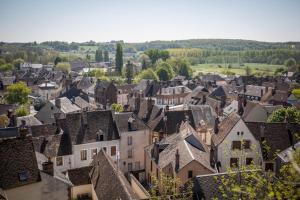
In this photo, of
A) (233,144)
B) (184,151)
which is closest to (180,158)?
(184,151)

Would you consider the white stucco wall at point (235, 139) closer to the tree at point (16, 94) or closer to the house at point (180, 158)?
the house at point (180, 158)

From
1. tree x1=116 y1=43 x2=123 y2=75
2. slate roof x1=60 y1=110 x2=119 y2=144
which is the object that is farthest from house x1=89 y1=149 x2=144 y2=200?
tree x1=116 y1=43 x2=123 y2=75

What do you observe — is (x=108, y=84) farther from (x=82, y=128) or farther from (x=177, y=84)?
(x=82, y=128)

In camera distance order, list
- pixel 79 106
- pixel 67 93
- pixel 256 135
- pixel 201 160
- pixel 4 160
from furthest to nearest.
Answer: pixel 67 93
pixel 79 106
pixel 256 135
pixel 201 160
pixel 4 160

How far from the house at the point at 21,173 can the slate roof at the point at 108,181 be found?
18.0ft

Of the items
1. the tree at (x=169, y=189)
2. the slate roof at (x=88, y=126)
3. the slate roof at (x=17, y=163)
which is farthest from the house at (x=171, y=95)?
the slate roof at (x=17, y=163)

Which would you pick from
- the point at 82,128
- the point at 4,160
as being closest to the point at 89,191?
the point at 82,128

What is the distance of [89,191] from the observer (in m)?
37.3

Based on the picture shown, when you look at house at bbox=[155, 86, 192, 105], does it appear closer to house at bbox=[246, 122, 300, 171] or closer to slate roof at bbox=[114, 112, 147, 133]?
slate roof at bbox=[114, 112, 147, 133]

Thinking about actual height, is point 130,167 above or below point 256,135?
below

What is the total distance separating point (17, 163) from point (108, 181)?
8835mm

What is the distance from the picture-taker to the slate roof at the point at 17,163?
25453 millimetres

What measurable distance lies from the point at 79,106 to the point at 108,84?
82.2 feet

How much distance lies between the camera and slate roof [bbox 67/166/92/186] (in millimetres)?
37344
